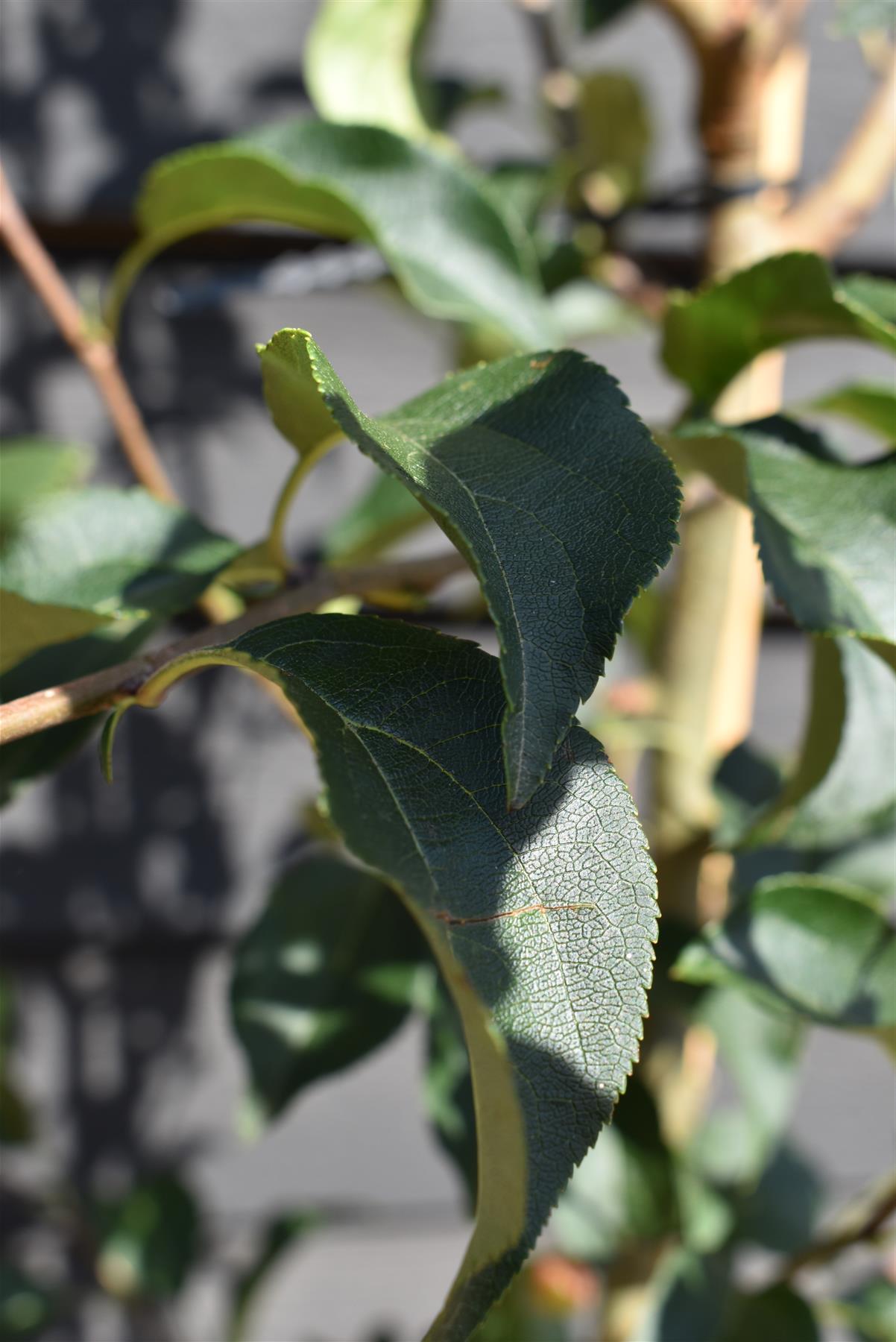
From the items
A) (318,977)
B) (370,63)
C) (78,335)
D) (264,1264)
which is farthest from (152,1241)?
(370,63)

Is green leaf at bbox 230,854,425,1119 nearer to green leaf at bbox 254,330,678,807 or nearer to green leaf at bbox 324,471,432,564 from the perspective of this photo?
green leaf at bbox 324,471,432,564

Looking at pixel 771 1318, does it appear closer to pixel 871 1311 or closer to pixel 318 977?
pixel 871 1311

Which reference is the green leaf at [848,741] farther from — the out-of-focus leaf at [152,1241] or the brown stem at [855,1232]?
the out-of-focus leaf at [152,1241]

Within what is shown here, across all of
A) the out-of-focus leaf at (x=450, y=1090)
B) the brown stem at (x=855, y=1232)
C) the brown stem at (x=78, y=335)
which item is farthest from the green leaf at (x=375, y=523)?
the brown stem at (x=855, y=1232)

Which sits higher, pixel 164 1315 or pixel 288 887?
pixel 288 887

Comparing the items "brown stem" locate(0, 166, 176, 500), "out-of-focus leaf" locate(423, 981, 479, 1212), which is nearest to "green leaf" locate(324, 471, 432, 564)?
"brown stem" locate(0, 166, 176, 500)

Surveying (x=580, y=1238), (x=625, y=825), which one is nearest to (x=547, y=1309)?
(x=580, y=1238)

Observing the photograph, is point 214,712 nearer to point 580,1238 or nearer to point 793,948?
point 580,1238
